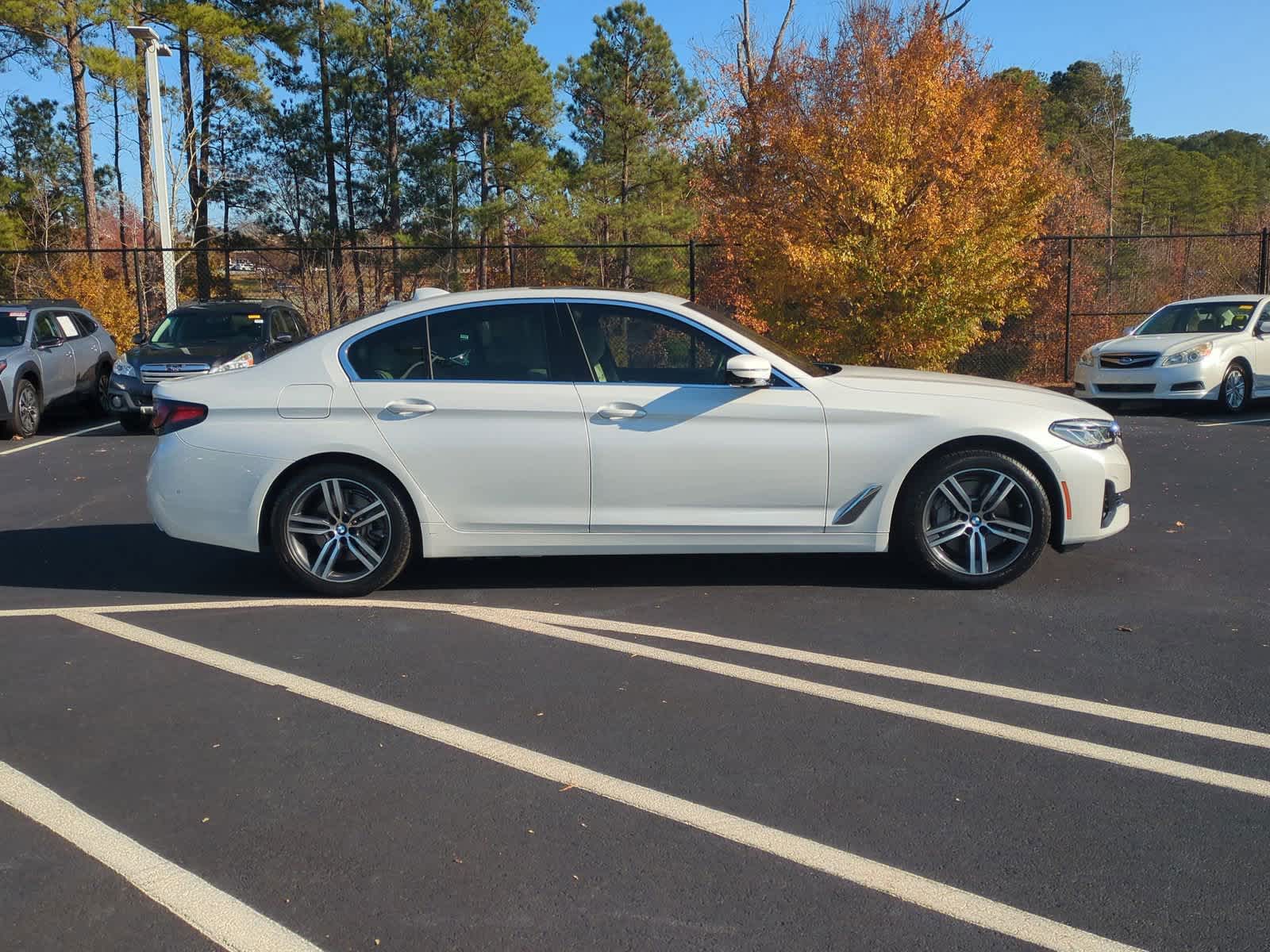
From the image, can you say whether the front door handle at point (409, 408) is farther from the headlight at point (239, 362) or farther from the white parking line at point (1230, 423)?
the white parking line at point (1230, 423)

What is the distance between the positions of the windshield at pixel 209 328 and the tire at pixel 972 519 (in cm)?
1058

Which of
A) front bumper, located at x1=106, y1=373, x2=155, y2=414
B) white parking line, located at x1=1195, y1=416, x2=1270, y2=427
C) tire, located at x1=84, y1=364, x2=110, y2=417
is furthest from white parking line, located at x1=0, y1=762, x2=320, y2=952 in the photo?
white parking line, located at x1=1195, y1=416, x2=1270, y2=427

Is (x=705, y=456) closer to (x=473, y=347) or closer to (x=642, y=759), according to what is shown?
(x=473, y=347)

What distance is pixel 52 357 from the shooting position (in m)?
14.3

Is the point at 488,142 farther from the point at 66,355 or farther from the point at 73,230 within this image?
the point at 66,355

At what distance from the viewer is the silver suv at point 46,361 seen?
43.7 ft

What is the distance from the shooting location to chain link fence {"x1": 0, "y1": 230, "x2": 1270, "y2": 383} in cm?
2445

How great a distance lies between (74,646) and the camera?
5371mm

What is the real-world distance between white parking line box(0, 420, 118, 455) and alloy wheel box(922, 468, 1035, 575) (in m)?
10.1

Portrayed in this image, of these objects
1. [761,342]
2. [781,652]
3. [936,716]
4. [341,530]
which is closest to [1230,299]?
[761,342]

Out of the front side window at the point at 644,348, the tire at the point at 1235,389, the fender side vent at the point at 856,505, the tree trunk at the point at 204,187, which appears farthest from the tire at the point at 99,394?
the tree trunk at the point at 204,187

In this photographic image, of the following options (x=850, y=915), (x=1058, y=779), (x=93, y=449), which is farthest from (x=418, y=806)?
(x=93, y=449)

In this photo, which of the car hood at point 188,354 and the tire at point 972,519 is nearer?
the tire at point 972,519

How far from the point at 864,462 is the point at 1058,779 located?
96.0 inches
